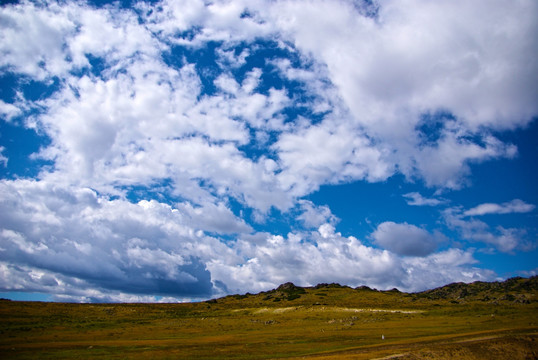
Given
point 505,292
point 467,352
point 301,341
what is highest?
point 505,292

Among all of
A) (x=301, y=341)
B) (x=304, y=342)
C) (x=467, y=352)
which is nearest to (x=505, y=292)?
(x=301, y=341)

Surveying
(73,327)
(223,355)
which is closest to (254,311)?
(73,327)

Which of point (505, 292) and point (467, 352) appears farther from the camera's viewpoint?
point (505, 292)

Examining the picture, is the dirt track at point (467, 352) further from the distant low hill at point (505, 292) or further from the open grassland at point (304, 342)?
the distant low hill at point (505, 292)

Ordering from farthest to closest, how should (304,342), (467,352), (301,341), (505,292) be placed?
(505,292) < (301,341) < (304,342) < (467,352)

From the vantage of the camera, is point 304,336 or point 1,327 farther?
point 1,327

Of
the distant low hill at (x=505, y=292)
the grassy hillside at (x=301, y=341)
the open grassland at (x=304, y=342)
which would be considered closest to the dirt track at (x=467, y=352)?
the open grassland at (x=304, y=342)

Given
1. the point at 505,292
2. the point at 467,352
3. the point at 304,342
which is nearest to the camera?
the point at 467,352

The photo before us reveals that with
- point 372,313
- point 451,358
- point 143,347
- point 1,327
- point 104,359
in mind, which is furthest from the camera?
point 372,313

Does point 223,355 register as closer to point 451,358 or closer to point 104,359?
point 104,359

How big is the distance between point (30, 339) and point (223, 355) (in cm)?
4810

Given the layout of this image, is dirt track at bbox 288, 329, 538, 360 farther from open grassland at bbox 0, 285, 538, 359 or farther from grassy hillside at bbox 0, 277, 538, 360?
grassy hillside at bbox 0, 277, 538, 360

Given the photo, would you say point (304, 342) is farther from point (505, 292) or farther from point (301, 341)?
point (505, 292)

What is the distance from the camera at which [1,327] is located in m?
91.1
